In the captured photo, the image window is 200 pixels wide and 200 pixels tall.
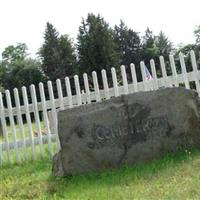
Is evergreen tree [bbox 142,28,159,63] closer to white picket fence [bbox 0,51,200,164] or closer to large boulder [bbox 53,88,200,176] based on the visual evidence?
white picket fence [bbox 0,51,200,164]

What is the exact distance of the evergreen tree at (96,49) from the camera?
73688 millimetres

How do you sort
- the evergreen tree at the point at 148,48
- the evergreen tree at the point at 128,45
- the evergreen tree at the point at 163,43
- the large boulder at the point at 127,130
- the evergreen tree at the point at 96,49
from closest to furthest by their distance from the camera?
the large boulder at the point at 127,130 → the evergreen tree at the point at 96,49 → the evergreen tree at the point at 148,48 → the evergreen tree at the point at 128,45 → the evergreen tree at the point at 163,43

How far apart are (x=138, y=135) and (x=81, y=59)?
67060 mm

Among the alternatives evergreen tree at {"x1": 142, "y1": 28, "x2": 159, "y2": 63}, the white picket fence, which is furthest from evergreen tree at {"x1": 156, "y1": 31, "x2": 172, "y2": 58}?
the white picket fence

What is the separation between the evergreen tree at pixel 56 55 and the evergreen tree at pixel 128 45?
9.87 metres

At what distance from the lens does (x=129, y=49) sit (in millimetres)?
85312

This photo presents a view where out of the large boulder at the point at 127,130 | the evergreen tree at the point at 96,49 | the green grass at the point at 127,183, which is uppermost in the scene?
the evergreen tree at the point at 96,49

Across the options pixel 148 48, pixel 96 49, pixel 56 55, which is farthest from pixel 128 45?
pixel 56 55

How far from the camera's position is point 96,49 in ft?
246

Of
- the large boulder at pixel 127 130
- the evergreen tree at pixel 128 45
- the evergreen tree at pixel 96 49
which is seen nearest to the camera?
the large boulder at pixel 127 130

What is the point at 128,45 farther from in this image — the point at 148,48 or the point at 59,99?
the point at 59,99

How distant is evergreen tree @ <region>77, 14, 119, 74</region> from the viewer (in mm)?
73688

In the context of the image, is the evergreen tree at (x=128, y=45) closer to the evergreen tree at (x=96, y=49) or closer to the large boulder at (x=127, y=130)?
the evergreen tree at (x=96, y=49)

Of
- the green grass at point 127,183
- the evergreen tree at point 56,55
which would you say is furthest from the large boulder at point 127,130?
the evergreen tree at point 56,55
